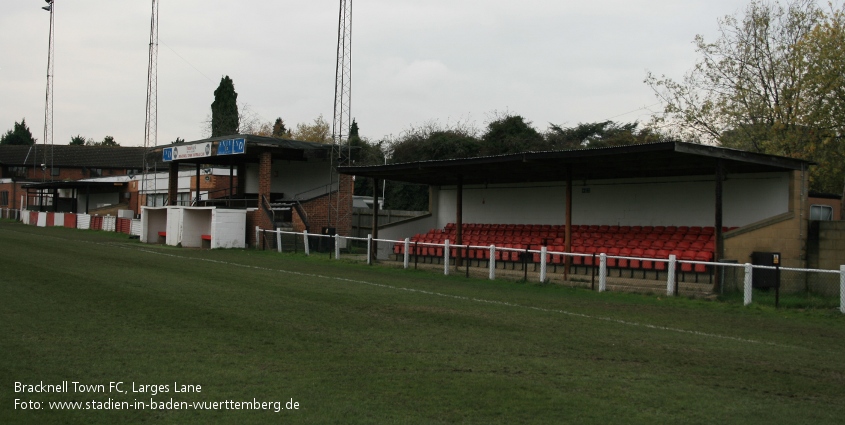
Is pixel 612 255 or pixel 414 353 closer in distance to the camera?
pixel 414 353

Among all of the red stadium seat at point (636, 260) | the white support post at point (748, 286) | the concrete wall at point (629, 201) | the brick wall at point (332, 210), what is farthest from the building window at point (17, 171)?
the white support post at point (748, 286)

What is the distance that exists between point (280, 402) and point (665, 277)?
49.7 ft

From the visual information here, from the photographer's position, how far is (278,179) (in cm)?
3672

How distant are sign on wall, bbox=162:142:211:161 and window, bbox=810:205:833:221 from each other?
952 inches

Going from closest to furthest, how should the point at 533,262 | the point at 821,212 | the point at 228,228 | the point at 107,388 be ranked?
the point at 107,388 → the point at 821,212 → the point at 533,262 → the point at 228,228

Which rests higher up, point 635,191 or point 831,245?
point 635,191

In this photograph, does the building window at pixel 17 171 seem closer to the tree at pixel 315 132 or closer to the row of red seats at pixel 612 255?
the tree at pixel 315 132

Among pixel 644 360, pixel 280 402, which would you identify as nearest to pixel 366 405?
pixel 280 402

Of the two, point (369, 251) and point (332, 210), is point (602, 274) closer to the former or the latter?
point (369, 251)

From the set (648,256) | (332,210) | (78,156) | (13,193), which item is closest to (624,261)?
(648,256)

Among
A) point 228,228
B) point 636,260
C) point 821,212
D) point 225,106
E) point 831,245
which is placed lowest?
point 636,260

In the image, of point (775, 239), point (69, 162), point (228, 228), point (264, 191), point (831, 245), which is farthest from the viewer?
point (69, 162)

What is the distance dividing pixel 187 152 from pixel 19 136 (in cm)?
10554

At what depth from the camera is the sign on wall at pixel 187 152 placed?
33.2 meters
